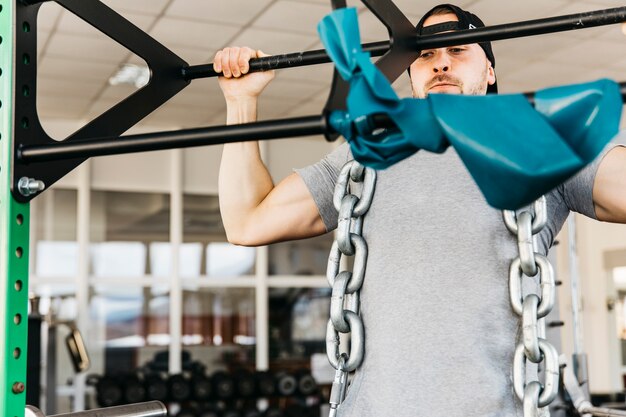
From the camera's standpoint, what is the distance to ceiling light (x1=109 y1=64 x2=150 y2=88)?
5160 millimetres

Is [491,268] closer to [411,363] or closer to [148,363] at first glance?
[411,363]

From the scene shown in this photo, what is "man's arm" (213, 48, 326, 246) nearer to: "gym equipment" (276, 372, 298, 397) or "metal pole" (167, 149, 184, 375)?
"gym equipment" (276, 372, 298, 397)

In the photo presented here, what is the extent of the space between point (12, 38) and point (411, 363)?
0.74 metres

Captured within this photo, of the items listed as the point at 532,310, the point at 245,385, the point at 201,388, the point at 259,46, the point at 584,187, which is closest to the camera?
the point at 532,310

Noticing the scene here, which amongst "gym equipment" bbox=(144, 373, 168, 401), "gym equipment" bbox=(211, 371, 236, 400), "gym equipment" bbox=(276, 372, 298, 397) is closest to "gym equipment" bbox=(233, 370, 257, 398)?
"gym equipment" bbox=(211, 371, 236, 400)

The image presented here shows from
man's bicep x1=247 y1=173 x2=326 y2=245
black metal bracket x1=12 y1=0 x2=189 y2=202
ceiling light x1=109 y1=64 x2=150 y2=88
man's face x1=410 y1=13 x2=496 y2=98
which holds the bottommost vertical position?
man's bicep x1=247 y1=173 x2=326 y2=245

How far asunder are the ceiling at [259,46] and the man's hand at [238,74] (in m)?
2.92

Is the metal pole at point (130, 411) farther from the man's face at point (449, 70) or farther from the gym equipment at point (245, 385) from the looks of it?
the gym equipment at point (245, 385)

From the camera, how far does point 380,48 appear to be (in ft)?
3.47

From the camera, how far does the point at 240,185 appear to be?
4.59 feet

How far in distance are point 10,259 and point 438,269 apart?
657mm

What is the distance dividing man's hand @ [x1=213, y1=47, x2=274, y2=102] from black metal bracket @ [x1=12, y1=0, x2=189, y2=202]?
0.12 m

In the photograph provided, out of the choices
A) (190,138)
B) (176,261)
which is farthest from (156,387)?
(190,138)

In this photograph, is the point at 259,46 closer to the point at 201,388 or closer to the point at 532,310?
the point at 201,388
